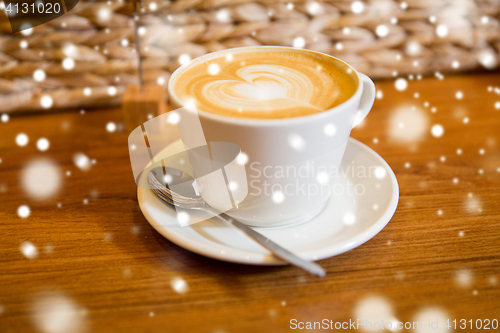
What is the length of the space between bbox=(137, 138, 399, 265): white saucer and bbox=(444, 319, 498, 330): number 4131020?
0.11m

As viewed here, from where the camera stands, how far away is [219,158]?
1.52ft

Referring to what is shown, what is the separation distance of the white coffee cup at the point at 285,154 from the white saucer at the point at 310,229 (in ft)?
0.08

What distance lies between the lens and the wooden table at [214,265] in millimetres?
389

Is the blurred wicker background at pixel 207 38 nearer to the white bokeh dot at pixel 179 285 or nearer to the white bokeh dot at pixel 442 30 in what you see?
the white bokeh dot at pixel 442 30

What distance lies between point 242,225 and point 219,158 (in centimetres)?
9

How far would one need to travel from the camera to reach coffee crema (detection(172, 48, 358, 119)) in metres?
0.49

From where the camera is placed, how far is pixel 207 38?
0.84 m

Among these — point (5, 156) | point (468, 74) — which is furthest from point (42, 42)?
point (468, 74)

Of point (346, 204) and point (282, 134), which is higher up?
point (282, 134)

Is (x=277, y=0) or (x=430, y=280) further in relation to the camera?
(x=277, y=0)

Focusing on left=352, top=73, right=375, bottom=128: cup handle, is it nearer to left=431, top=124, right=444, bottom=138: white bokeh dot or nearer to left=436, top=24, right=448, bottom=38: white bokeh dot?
left=431, top=124, right=444, bottom=138: white bokeh dot

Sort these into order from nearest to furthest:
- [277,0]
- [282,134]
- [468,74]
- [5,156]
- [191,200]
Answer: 1. [282,134]
2. [191,200]
3. [5,156]
4. [277,0]
5. [468,74]

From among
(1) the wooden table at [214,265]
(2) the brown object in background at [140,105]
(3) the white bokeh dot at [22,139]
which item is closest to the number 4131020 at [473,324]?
(1) the wooden table at [214,265]

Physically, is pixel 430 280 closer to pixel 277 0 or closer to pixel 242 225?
pixel 242 225
